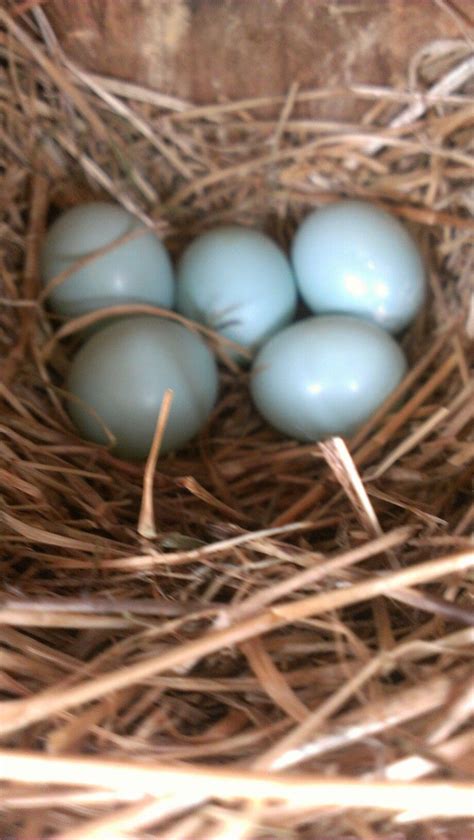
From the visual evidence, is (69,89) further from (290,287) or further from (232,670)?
(232,670)

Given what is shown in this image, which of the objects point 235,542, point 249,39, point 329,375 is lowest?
point 235,542

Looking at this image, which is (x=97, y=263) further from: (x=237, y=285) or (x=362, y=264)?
(x=362, y=264)

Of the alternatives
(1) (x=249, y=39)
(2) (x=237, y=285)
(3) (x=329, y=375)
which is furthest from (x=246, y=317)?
(1) (x=249, y=39)

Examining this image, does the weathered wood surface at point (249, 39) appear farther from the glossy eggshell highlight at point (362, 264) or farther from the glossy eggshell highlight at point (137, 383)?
the glossy eggshell highlight at point (137, 383)

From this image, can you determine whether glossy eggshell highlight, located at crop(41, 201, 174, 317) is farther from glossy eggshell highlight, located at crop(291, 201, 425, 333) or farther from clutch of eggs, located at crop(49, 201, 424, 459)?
glossy eggshell highlight, located at crop(291, 201, 425, 333)

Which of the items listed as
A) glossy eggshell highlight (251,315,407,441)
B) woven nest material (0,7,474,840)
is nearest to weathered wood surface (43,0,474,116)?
woven nest material (0,7,474,840)

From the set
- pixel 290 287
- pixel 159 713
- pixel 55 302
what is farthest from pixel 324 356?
pixel 159 713

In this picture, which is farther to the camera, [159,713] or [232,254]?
[232,254]
